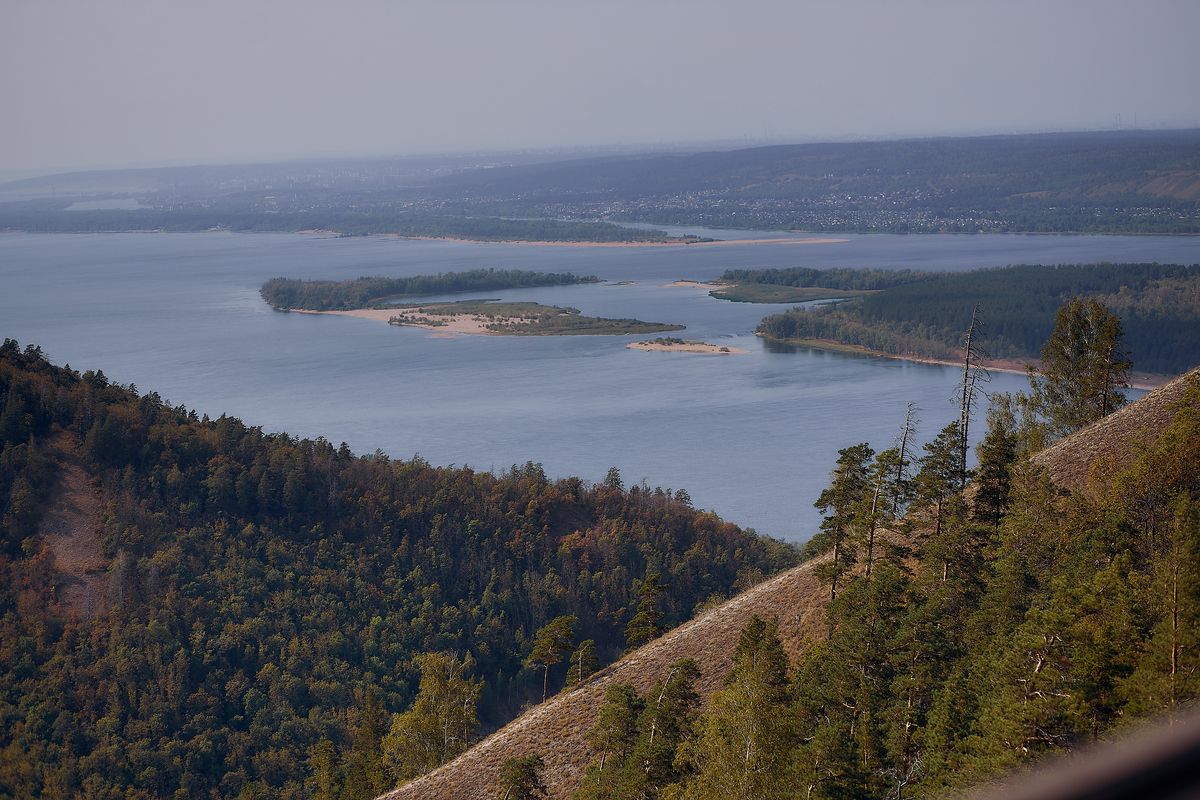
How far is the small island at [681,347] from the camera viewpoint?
6600cm

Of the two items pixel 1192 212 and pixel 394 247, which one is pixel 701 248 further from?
pixel 1192 212

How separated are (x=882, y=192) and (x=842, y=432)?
140843 mm

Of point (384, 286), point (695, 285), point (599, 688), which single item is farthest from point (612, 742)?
point (384, 286)

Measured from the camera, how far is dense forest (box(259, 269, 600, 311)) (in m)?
90.9

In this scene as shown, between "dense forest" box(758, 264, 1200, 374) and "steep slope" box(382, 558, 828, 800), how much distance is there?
45025 millimetres

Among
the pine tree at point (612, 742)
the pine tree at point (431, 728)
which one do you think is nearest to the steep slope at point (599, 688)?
the pine tree at point (612, 742)

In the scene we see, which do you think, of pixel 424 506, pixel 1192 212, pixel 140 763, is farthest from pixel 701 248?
pixel 140 763

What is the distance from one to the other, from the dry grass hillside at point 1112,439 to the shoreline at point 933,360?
37715 mm

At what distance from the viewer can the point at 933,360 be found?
64188 mm

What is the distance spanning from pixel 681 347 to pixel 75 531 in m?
39.6

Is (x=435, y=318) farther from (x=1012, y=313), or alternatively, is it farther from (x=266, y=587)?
(x=266, y=587)

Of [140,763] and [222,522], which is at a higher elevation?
[222,522]

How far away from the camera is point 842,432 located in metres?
46.6

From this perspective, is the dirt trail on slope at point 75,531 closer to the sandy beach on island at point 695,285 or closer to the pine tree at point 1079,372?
the pine tree at point 1079,372
